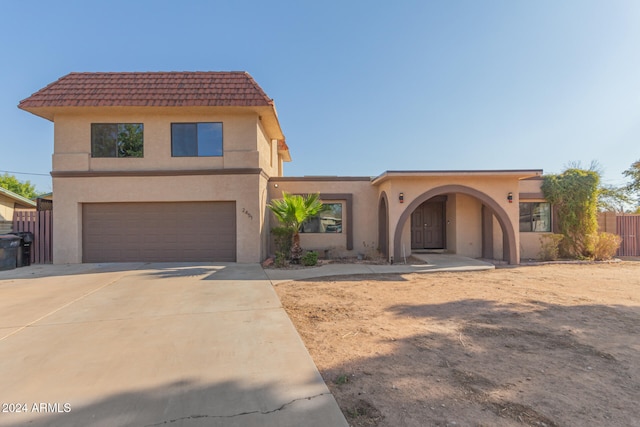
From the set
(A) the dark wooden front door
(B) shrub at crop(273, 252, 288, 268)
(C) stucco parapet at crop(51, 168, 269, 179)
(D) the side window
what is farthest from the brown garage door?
(A) the dark wooden front door

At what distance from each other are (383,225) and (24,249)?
13.3 metres

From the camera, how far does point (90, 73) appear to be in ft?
41.4

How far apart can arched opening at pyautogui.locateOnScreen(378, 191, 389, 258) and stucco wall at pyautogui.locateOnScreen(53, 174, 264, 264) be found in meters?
4.95

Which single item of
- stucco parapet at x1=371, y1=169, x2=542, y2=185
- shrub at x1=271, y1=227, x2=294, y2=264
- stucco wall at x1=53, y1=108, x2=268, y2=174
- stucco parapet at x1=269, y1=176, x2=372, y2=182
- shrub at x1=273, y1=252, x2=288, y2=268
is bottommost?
shrub at x1=273, y1=252, x2=288, y2=268

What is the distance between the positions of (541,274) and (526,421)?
8801mm

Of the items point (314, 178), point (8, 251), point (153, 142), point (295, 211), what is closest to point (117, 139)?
point (153, 142)

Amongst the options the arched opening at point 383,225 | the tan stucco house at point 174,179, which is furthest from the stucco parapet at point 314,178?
the tan stucco house at point 174,179

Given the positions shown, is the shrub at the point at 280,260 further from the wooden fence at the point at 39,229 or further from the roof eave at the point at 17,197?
the roof eave at the point at 17,197

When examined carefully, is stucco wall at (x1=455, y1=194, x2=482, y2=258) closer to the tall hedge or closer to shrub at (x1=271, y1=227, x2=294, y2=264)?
the tall hedge

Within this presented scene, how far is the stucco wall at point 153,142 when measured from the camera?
39.3ft

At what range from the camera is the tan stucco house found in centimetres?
1179

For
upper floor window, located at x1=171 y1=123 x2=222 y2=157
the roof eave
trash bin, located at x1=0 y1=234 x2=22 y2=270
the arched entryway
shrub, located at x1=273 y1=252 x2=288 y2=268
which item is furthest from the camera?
the roof eave

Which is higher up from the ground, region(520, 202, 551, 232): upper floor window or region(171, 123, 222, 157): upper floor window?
region(171, 123, 222, 157): upper floor window

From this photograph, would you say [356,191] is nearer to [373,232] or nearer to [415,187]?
[373,232]
